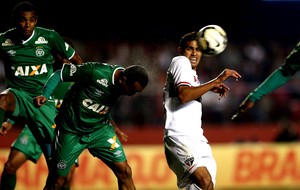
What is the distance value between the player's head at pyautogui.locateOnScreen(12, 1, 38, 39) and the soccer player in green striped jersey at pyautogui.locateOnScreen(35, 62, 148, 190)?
88cm

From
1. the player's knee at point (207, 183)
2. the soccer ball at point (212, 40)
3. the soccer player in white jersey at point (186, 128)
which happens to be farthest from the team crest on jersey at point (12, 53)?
the player's knee at point (207, 183)

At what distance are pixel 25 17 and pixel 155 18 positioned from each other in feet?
34.8

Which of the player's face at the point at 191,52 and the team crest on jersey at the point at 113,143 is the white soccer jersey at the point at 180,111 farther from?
the team crest on jersey at the point at 113,143

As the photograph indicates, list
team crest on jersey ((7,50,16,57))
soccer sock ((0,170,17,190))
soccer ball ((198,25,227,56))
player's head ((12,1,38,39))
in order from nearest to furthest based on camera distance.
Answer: soccer ball ((198,25,227,56)) → player's head ((12,1,38,39)) → team crest on jersey ((7,50,16,57)) → soccer sock ((0,170,17,190))

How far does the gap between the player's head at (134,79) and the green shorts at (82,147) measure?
2.66 ft

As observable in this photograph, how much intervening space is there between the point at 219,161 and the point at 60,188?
662 cm

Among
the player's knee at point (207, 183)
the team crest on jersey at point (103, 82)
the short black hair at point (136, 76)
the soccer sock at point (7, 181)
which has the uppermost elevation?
the short black hair at point (136, 76)

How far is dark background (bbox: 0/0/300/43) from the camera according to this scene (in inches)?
734

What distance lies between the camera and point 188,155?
26.8ft

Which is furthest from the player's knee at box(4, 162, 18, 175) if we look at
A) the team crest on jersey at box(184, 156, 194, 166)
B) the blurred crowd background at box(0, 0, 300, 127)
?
the blurred crowd background at box(0, 0, 300, 127)

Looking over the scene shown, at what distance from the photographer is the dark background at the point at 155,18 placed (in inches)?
734

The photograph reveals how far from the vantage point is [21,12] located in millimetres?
9195

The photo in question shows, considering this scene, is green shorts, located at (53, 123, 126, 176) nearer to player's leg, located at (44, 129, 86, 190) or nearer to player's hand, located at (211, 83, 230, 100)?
player's leg, located at (44, 129, 86, 190)

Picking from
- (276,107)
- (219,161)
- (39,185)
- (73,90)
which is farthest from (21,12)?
(276,107)
